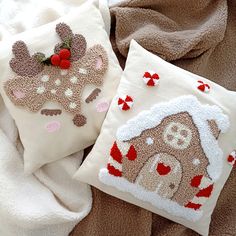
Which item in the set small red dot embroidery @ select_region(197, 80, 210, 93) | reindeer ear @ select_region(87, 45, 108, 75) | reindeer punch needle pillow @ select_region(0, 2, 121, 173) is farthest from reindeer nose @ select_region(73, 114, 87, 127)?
small red dot embroidery @ select_region(197, 80, 210, 93)

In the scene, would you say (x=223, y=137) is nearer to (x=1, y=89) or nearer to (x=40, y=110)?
(x=40, y=110)

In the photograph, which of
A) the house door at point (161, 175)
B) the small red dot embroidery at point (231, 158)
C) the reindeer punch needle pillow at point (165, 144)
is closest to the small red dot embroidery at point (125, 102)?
the reindeer punch needle pillow at point (165, 144)

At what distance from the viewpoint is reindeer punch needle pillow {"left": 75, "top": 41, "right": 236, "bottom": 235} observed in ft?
2.96

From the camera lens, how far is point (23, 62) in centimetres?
93

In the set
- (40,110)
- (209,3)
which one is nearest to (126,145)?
(40,110)

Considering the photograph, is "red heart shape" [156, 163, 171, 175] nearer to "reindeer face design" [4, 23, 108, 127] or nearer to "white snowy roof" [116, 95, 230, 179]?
"white snowy roof" [116, 95, 230, 179]

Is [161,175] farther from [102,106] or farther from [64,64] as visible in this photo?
[64,64]

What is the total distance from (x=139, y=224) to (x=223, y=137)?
0.31 metres

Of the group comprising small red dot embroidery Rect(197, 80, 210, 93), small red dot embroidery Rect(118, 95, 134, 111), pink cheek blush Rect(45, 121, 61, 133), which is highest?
small red dot embroidery Rect(197, 80, 210, 93)

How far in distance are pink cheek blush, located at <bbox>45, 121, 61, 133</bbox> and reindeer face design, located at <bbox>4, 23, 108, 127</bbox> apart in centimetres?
2

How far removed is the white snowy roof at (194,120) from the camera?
2.98ft

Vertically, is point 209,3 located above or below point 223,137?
above

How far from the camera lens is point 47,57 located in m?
0.94

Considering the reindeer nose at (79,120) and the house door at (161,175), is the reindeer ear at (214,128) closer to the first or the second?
the house door at (161,175)
